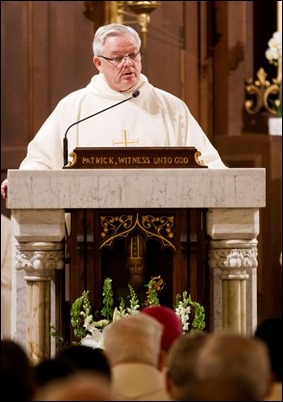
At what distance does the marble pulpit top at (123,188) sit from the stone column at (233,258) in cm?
10

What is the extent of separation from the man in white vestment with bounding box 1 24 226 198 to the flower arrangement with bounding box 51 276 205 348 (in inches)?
39.2

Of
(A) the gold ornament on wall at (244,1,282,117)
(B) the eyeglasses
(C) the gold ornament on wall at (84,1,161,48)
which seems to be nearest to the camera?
(B) the eyeglasses

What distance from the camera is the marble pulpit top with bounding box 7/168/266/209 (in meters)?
6.96

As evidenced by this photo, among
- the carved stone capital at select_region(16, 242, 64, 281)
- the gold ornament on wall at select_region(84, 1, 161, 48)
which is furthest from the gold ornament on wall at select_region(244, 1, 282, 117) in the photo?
the carved stone capital at select_region(16, 242, 64, 281)

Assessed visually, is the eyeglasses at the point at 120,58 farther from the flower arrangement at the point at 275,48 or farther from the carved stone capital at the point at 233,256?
the flower arrangement at the point at 275,48

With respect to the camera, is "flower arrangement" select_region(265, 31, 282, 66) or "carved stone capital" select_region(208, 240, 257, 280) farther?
"flower arrangement" select_region(265, 31, 282, 66)

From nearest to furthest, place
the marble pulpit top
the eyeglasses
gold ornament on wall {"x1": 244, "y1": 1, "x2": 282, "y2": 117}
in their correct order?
the marble pulpit top → the eyeglasses → gold ornament on wall {"x1": 244, "y1": 1, "x2": 282, "y2": 117}

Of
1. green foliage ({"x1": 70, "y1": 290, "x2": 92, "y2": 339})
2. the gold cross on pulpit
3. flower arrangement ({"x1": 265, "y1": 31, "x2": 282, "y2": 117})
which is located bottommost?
green foliage ({"x1": 70, "y1": 290, "x2": 92, "y2": 339})

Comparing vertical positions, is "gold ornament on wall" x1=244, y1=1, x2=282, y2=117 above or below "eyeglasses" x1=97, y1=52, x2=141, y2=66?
above

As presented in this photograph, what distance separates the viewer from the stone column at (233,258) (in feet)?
23.0

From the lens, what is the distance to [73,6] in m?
11.3

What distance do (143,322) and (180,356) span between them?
1.55 ft

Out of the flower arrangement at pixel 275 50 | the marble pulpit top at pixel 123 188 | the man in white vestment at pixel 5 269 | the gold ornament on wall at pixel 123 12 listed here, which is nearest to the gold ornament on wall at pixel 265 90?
the flower arrangement at pixel 275 50

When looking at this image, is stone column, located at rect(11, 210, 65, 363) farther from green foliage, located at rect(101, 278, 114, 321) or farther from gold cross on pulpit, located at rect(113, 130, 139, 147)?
gold cross on pulpit, located at rect(113, 130, 139, 147)
